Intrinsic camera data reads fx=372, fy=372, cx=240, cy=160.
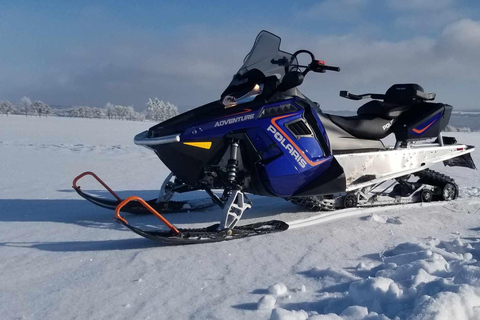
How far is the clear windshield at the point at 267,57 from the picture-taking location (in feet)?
11.0

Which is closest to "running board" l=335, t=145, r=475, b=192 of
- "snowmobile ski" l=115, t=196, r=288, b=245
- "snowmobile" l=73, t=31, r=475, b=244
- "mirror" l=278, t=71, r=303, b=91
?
"snowmobile" l=73, t=31, r=475, b=244

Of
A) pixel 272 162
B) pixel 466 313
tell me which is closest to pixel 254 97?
pixel 272 162

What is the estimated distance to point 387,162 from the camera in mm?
3861

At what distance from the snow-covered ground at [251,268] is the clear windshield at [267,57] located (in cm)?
145

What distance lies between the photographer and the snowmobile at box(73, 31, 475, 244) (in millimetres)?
3111

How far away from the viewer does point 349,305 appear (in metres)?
1.85

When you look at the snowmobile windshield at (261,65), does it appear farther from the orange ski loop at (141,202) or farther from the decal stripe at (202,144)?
the orange ski loop at (141,202)

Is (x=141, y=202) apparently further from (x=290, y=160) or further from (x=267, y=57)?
(x=267, y=57)

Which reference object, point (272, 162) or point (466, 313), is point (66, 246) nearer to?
point (272, 162)

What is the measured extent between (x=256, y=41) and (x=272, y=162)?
117 centimetres

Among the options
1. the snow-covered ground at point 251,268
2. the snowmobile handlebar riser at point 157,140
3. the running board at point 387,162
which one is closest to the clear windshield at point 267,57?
the snowmobile handlebar riser at point 157,140

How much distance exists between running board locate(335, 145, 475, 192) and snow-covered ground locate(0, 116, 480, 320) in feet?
1.19

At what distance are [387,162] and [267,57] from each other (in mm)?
1667

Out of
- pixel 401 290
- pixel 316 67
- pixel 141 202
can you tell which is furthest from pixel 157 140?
pixel 401 290
